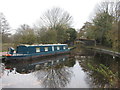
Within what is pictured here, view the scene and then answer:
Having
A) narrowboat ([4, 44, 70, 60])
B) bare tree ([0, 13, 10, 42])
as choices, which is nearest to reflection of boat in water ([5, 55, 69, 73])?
narrowboat ([4, 44, 70, 60])

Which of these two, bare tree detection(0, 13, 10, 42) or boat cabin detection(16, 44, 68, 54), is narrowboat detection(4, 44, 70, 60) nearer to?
boat cabin detection(16, 44, 68, 54)

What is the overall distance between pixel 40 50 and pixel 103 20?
61.0ft

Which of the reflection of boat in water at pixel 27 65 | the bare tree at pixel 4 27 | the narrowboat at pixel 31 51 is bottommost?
the reflection of boat in water at pixel 27 65

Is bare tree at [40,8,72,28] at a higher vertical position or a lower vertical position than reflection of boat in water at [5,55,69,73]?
higher

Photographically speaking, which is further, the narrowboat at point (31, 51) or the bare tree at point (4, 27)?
the bare tree at point (4, 27)

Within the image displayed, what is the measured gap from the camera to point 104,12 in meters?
28.2

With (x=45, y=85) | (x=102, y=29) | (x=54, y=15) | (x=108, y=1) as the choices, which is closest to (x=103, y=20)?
(x=102, y=29)

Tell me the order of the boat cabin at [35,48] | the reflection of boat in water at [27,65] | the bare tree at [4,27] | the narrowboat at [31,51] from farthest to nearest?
the bare tree at [4,27], the boat cabin at [35,48], the narrowboat at [31,51], the reflection of boat in water at [27,65]

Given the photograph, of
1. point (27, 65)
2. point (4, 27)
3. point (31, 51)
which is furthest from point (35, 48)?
point (4, 27)

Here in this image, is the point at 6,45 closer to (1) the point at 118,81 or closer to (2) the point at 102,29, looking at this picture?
(1) the point at 118,81

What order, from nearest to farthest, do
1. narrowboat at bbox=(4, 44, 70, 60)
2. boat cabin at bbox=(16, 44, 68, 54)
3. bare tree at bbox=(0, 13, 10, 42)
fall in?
narrowboat at bbox=(4, 44, 70, 60), boat cabin at bbox=(16, 44, 68, 54), bare tree at bbox=(0, 13, 10, 42)

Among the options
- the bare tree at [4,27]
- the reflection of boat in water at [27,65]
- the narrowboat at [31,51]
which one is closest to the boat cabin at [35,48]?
the narrowboat at [31,51]

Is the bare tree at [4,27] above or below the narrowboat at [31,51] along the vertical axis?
above

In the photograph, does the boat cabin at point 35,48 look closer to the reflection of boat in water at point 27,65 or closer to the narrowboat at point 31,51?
the narrowboat at point 31,51
